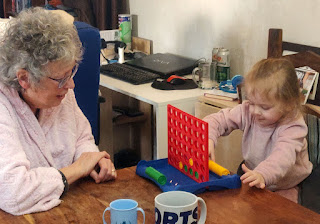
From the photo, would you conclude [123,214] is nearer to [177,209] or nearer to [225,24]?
[177,209]

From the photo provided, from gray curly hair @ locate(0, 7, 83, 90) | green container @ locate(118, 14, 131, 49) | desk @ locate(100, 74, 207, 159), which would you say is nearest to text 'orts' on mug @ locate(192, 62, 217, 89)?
desk @ locate(100, 74, 207, 159)

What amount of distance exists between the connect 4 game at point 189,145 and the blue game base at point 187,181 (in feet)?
0.07

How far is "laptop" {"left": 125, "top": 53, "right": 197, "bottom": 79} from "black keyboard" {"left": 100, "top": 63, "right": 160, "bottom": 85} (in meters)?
0.05

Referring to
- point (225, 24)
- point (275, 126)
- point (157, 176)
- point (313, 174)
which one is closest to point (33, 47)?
point (157, 176)

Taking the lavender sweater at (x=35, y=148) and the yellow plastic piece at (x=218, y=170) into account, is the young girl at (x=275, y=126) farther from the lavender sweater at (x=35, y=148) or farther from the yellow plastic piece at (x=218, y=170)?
the lavender sweater at (x=35, y=148)

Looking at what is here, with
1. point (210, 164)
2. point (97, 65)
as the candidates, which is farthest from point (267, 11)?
Answer: point (210, 164)

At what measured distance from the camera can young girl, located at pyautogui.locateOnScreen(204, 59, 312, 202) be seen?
184 centimetres

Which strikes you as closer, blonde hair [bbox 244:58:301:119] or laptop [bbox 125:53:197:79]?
blonde hair [bbox 244:58:301:119]

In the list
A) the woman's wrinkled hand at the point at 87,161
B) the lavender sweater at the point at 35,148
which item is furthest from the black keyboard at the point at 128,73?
the woman's wrinkled hand at the point at 87,161

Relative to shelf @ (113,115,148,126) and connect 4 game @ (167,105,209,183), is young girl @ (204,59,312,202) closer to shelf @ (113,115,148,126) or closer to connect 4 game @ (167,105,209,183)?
connect 4 game @ (167,105,209,183)

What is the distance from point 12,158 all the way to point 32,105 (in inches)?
10.6

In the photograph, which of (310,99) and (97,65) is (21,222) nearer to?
(97,65)

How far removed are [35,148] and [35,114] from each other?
12 cm

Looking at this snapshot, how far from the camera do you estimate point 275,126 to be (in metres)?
1.99
